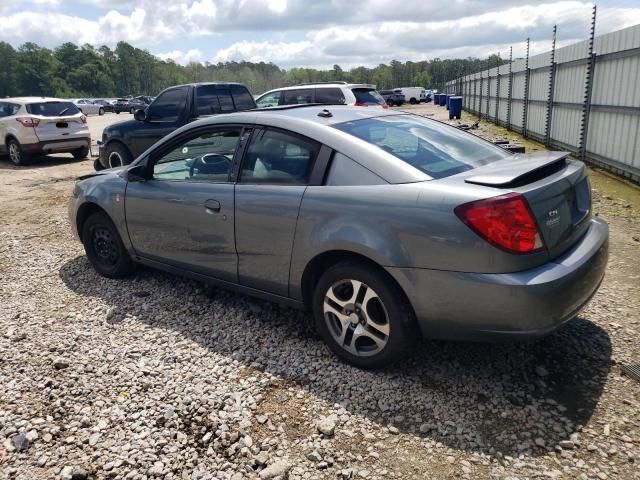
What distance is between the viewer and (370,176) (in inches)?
122

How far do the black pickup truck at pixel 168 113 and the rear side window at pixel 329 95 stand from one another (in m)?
2.14

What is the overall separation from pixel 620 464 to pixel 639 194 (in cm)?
628

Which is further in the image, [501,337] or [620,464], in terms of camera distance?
[501,337]

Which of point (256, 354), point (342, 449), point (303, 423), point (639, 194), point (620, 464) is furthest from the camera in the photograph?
point (639, 194)

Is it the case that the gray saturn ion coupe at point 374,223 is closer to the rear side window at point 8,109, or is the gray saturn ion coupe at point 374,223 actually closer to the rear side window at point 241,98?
the rear side window at point 241,98

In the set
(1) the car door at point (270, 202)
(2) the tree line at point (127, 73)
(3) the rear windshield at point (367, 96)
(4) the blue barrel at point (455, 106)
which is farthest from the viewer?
(2) the tree line at point (127, 73)

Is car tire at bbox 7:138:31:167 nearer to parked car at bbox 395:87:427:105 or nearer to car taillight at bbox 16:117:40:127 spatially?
car taillight at bbox 16:117:40:127

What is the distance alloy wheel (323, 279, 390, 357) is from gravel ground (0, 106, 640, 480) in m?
0.18

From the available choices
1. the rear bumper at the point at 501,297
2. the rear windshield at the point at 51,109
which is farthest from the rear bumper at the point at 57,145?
the rear bumper at the point at 501,297

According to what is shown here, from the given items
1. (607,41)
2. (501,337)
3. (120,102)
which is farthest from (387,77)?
(501,337)

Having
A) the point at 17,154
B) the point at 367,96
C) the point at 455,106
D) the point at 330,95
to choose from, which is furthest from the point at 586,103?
the point at 455,106

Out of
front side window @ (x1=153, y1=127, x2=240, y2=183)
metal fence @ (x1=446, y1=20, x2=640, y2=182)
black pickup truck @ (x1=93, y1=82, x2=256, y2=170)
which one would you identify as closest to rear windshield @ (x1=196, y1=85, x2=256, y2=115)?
black pickup truck @ (x1=93, y1=82, x2=256, y2=170)

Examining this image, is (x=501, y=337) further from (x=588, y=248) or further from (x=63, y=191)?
(x=63, y=191)

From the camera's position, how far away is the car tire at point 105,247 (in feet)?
16.1
